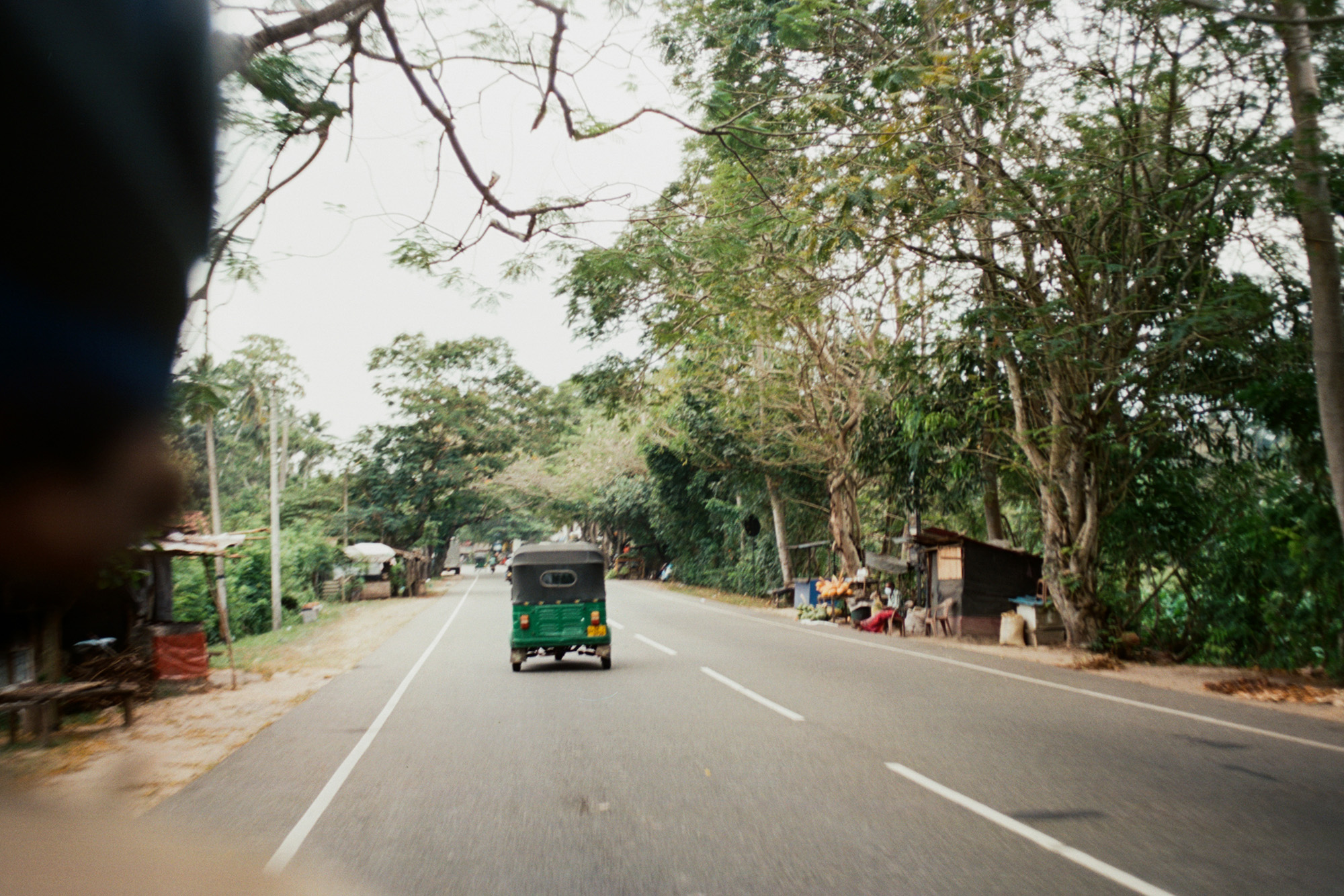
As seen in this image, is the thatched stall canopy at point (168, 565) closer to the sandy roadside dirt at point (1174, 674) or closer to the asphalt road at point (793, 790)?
the asphalt road at point (793, 790)

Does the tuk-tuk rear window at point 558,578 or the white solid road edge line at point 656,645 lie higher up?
the tuk-tuk rear window at point 558,578

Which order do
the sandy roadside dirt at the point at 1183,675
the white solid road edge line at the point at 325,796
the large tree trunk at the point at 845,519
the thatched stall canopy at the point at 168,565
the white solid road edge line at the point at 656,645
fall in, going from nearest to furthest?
the white solid road edge line at the point at 325,796
the sandy roadside dirt at the point at 1183,675
the thatched stall canopy at the point at 168,565
the white solid road edge line at the point at 656,645
the large tree trunk at the point at 845,519

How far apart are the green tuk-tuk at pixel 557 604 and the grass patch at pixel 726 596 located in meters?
17.4

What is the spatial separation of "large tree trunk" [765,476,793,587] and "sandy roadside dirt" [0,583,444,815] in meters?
16.8

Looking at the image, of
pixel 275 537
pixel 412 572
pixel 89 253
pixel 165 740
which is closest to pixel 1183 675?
pixel 165 740

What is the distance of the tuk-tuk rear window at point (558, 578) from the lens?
14383mm

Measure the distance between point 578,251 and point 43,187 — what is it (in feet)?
23.9

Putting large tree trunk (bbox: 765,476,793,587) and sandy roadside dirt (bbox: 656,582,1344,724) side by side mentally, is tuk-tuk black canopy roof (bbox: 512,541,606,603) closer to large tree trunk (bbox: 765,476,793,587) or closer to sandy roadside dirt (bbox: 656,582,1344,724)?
sandy roadside dirt (bbox: 656,582,1344,724)

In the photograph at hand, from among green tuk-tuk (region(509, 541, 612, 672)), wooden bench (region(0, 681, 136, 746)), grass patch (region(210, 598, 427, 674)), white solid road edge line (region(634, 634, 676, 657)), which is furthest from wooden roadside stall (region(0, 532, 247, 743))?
white solid road edge line (region(634, 634, 676, 657))

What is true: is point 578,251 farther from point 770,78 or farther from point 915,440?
point 915,440

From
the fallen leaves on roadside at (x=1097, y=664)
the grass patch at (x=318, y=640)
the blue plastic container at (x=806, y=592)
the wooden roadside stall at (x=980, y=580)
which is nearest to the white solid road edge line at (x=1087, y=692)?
the fallen leaves on roadside at (x=1097, y=664)

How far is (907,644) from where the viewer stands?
1791cm

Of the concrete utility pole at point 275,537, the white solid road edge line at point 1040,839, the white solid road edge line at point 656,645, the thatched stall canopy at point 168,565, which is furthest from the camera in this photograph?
the concrete utility pole at point 275,537

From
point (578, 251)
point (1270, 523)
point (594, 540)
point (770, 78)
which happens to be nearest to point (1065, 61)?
point (770, 78)
